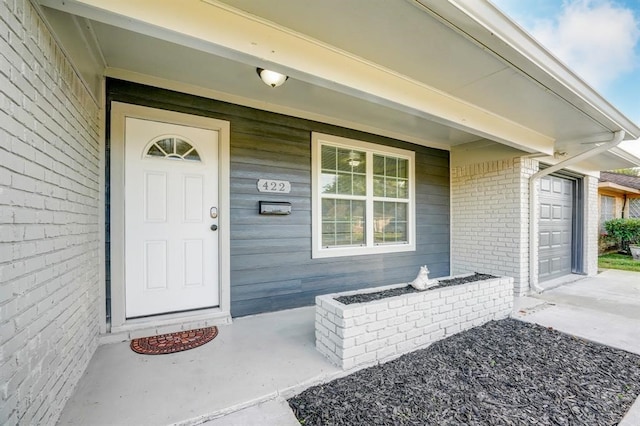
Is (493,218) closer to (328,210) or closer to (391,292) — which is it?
(328,210)

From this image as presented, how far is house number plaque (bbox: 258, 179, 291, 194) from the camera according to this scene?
3.25m

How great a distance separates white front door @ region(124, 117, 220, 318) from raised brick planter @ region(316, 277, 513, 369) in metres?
1.40

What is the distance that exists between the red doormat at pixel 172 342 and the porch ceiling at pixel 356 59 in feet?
7.50

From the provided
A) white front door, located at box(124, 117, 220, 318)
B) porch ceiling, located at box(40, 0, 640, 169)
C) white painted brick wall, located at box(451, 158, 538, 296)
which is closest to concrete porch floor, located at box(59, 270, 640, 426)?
white front door, located at box(124, 117, 220, 318)

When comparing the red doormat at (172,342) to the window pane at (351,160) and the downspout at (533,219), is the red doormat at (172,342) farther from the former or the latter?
the downspout at (533,219)

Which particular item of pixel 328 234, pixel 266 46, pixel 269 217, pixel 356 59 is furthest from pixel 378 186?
pixel 266 46

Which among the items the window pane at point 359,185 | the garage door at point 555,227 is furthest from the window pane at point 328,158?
the garage door at point 555,227

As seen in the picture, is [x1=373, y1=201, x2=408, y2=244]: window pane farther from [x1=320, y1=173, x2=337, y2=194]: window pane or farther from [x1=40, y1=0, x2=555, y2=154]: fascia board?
[x1=40, y1=0, x2=555, y2=154]: fascia board

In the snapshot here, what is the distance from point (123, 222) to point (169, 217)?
0.38 meters

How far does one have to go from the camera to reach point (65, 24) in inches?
67.4

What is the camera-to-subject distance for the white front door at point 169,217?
2.68 metres

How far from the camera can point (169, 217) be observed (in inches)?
111

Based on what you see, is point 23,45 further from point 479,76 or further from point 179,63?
point 479,76

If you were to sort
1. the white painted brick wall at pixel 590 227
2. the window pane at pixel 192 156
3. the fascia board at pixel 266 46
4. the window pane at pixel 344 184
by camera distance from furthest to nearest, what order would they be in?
the white painted brick wall at pixel 590 227, the window pane at pixel 344 184, the window pane at pixel 192 156, the fascia board at pixel 266 46
